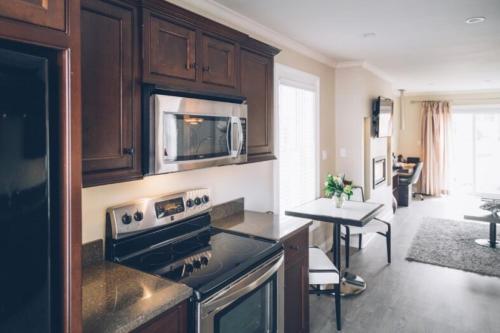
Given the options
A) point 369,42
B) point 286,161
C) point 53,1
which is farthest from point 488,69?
point 53,1

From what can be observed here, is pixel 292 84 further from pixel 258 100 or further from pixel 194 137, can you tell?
pixel 194 137

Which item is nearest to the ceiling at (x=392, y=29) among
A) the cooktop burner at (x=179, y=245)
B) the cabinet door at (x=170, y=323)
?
the cooktop burner at (x=179, y=245)

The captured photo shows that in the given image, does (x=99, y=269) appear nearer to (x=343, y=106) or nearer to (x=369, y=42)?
(x=369, y=42)

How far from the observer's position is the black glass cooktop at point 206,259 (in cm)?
163

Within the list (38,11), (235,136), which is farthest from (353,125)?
(38,11)

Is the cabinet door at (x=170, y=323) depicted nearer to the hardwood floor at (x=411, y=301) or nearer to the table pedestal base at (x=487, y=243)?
the hardwood floor at (x=411, y=301)

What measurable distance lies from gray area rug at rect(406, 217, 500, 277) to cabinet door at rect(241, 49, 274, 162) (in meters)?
2.79

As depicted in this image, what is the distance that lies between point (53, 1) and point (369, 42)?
134 inches

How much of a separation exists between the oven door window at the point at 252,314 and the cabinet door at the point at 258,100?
908 mm

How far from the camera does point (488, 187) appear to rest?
869 cm

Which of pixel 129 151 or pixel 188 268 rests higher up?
pixel 129 151

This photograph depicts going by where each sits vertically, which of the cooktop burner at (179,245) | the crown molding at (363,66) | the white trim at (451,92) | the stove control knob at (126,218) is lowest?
the cooktop burner at (179,245)

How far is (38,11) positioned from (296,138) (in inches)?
126

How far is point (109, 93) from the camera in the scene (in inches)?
62.2
